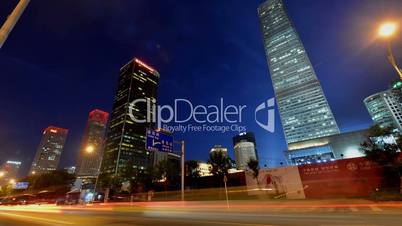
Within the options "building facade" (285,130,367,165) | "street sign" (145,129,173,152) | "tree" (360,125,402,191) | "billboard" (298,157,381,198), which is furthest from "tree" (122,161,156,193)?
"building facade" (285,130,367,165)

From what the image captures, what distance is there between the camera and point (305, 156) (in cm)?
10806

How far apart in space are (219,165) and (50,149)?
635ft

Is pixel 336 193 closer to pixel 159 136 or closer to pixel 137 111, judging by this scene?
pixel 159 136

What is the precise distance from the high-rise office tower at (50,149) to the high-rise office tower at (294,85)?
18332 cm

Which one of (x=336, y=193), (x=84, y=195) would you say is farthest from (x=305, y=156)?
(x=84, y=195)

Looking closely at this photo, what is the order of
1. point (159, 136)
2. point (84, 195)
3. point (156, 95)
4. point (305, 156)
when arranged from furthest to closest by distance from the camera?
point (156, 95)
point (305, 156)
point (84, 195)
point (159, 136)

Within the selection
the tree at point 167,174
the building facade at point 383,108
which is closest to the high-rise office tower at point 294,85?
the building facade at point 383,108

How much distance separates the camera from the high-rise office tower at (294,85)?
447 ft

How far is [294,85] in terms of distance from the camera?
148 metres

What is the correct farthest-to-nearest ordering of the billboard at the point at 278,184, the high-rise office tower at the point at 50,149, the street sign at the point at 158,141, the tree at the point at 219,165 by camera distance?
A: the high-rise office tower at the point at 50,149 → the tree at the point at 219,165 → the billboard at the point at 278,184 → the street sign at the point at 158,141

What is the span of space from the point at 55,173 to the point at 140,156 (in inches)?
2974

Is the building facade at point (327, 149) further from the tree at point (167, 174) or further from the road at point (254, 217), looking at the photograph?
the road at point (254, 217)

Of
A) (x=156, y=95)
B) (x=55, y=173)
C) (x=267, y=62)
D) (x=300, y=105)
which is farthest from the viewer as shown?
(x=267, y=62)

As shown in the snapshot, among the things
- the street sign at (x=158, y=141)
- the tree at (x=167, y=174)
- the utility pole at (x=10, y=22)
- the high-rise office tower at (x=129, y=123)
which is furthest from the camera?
the high-rise office tower at (x=129, y=123)
